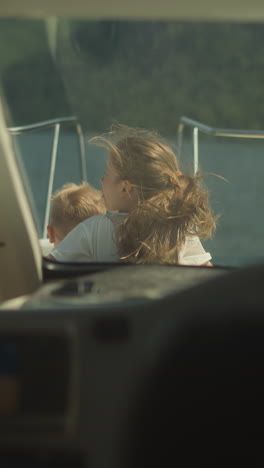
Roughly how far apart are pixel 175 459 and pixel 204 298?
0.47ft

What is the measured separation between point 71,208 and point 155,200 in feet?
1.20

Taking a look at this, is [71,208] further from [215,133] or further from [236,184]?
[236,184]

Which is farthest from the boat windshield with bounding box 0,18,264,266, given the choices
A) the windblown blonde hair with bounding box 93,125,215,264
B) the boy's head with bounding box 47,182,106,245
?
the windblown blonde hair with bounding box 93,125,215,264

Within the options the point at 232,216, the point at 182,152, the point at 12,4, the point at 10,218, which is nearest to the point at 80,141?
the point at 182,152

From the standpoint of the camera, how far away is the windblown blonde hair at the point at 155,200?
1.91 m

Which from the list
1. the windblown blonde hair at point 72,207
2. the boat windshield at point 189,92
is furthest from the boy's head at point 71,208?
the boat windshield at point 189,92

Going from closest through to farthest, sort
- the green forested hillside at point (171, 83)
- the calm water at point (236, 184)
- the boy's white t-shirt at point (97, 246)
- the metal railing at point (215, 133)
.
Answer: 1. the boy's white t-shirt at point (97, 246)
2. the metal railing at point (215, 133)
3. the calm water at point (236, 184)
4. the green forested hillside at point (171, 83)

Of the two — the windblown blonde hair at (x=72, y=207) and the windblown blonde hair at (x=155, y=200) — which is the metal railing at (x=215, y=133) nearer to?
the windblown blonde hair at (x=72, y=207)

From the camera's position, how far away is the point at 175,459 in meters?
0.72

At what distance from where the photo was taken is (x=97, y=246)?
6.29ft

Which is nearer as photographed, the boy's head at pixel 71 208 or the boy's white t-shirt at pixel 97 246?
the boy's white t-shirt at pixel 97 246

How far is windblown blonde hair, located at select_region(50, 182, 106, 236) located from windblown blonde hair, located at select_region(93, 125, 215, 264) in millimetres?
253

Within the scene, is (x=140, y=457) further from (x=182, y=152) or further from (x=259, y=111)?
(x=259, y=111)

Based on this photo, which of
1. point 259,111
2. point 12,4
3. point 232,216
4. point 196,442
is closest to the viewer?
point 196,442
